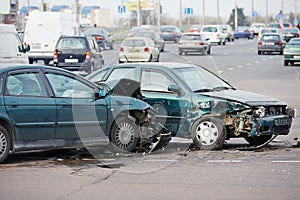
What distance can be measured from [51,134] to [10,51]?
15.5 meters

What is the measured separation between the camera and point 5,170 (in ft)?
33.3

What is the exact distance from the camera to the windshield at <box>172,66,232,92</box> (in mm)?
12660

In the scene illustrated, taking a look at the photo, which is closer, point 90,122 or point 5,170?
point 5,170

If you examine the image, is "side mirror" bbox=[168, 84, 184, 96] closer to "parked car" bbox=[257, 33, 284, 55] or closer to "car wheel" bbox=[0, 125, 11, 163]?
"car wheel" bbox=[0, 125, 11, 163]

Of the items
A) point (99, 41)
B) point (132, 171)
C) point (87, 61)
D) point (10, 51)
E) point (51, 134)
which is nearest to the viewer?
point (132, 171)

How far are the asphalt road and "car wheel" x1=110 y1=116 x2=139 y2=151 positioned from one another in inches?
6.3

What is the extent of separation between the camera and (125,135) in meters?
11.9

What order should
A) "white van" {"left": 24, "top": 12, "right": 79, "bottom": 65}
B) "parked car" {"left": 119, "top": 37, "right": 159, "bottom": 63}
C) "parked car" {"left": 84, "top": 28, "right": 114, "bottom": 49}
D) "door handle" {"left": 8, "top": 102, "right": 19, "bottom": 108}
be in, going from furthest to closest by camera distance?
"parked car" {"left": 84, "top": 28, "right": 114, "bottom": 49}, "parked car" {"left": 119, "top": 37, "right": 159, "bottom": 63}, "white van" {"left": 24, "top": 12, "right": 79, "bottom": 65}, "door handle" {"left": 8, "top": 102, "right": 19, "bottom": 108}

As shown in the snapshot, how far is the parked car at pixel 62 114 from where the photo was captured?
1069 cm

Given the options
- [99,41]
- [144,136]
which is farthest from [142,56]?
[144,136]

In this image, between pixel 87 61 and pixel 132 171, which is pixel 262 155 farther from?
pixel 87 61

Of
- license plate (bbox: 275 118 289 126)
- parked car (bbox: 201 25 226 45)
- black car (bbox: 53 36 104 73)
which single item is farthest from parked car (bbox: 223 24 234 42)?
license plate (bbox: 275 118 289 126)

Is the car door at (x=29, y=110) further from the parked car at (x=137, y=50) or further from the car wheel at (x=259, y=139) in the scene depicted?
the parked car at (x=137, y=50)

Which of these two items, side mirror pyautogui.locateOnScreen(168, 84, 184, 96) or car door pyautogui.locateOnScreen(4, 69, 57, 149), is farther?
side mirror pyautogui.locateOnScreen(168, 84, 184, 96)
